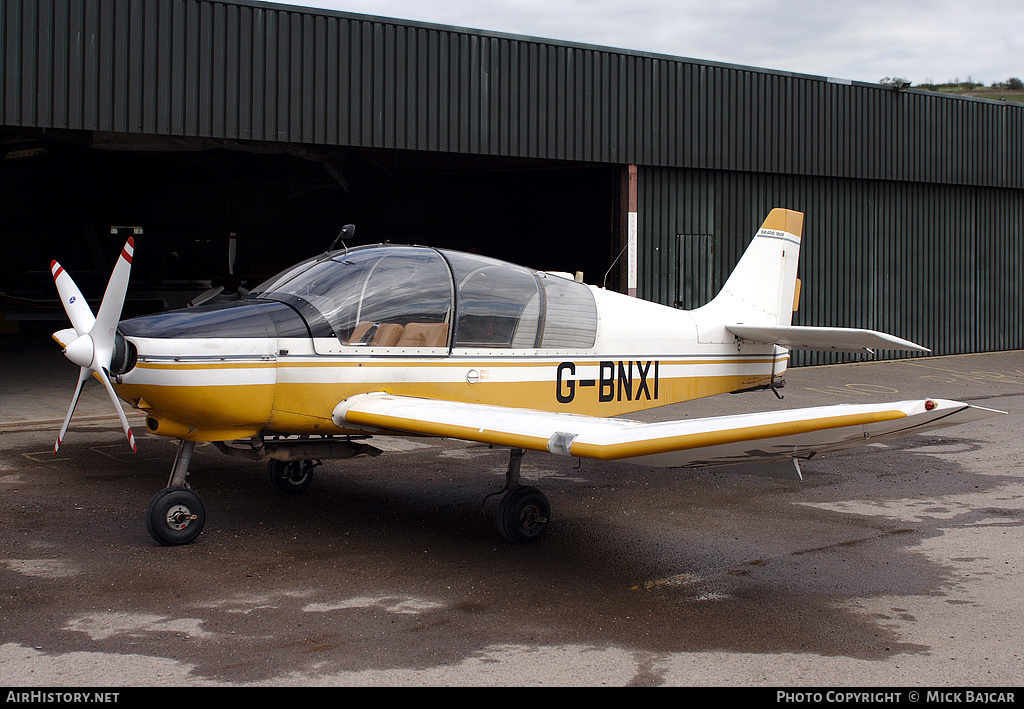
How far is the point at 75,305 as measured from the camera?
20.1 feet

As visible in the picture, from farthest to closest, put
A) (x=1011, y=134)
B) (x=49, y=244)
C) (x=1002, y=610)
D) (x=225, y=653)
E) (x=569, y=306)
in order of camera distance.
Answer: (x=49, y=244) → (x=1011, y=134) → (x=569, y=306) → (x=1002, y=610) → (x=225, y=653)

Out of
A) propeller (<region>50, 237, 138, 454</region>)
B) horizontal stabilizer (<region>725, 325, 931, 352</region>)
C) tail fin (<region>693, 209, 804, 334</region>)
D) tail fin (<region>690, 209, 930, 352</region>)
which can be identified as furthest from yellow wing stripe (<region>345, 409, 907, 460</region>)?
tail fin (<region>693, 209, 804, 334</region>)

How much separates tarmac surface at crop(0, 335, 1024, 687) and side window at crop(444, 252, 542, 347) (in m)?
1.40

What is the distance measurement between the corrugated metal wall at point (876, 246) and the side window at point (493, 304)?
964 cm

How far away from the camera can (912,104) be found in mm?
19125

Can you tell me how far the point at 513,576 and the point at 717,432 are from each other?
5.51 ft

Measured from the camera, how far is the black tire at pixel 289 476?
25.0 feet

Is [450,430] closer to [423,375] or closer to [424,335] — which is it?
[423,375]

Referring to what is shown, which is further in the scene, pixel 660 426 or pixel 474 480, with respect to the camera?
pixel 474 480

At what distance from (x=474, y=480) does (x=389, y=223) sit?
64.9ft

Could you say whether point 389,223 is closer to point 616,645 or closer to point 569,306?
point 569,306

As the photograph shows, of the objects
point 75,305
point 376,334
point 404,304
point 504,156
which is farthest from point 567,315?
point 504,156

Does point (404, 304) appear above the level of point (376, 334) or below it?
above

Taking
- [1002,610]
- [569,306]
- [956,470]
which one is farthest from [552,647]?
→ [956,470]
